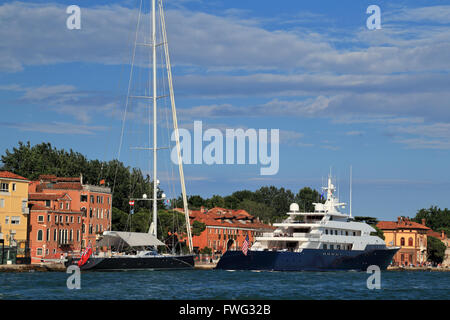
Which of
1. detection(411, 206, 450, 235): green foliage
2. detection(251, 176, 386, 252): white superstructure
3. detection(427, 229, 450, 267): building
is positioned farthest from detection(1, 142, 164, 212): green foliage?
detection(411, 206, 450, 235): green foliage

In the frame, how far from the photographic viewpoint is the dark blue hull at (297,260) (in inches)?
2849

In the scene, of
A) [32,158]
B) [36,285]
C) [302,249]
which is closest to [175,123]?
[302,249]

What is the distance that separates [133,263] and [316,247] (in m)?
18.7

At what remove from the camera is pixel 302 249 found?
73188 mm

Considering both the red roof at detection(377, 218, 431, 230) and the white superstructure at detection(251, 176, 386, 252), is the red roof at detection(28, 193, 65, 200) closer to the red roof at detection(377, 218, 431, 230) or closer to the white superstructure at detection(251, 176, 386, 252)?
the white superstructure at detection(251, 176, 386, 252)

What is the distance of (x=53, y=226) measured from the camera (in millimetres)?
88938

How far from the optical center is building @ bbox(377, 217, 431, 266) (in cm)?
14850

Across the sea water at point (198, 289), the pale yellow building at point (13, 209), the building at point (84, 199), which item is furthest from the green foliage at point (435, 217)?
the sea water at point (198, 289)

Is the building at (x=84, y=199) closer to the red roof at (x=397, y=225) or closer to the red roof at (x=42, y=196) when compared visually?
the red roof at (x=42, y=196)

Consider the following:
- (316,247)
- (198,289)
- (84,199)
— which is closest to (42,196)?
(84,199)

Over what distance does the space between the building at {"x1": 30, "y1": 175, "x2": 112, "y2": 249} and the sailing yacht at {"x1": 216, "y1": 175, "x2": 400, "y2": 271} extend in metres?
25.7

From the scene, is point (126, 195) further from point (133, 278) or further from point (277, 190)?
point (277, 190)

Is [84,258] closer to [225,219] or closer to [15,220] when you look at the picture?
[15,220]

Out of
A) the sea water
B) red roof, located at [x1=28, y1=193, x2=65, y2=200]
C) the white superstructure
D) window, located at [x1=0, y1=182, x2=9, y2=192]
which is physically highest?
window, located at [x1=0, y1=182, x2=9, y2=192]
